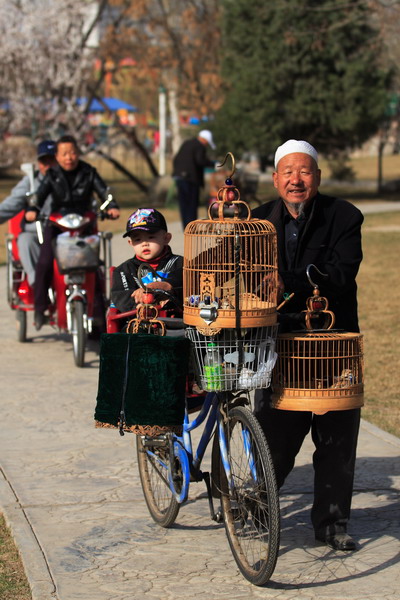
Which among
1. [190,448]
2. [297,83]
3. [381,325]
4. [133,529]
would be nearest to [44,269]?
[381,325]

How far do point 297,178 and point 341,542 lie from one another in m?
1.62

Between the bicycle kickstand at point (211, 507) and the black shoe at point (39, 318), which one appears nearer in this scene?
the bicycle kickstand at point (211, 507)

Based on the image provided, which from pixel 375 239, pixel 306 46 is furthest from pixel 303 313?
pixel 306 46

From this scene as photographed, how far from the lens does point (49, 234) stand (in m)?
9.79

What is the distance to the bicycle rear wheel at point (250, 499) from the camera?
4352mm

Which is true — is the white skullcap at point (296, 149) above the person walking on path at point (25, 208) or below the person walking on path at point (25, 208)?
above

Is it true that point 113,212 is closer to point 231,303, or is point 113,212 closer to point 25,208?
point 25,208

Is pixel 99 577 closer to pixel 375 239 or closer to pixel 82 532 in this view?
pixel 82 532

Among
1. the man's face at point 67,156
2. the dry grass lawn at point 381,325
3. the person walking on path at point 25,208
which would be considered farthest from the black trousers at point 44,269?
the dry grass lawn at point 381,325

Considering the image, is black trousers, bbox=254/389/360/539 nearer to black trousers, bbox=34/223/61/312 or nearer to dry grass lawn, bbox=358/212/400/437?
dry grass lawn, bbox=358/212/400/437

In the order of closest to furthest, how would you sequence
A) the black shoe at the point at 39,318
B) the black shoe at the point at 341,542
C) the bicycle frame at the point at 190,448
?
the bicycle frame at the point at 190,448 < the black shoe at the point at 341,542 < the black shoe at the point at 39,318

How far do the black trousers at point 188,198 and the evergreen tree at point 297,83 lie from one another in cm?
1015

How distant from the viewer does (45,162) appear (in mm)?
10508

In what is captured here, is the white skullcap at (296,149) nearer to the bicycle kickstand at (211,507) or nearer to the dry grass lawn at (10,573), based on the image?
the bicycle kickstand at (211,507)
